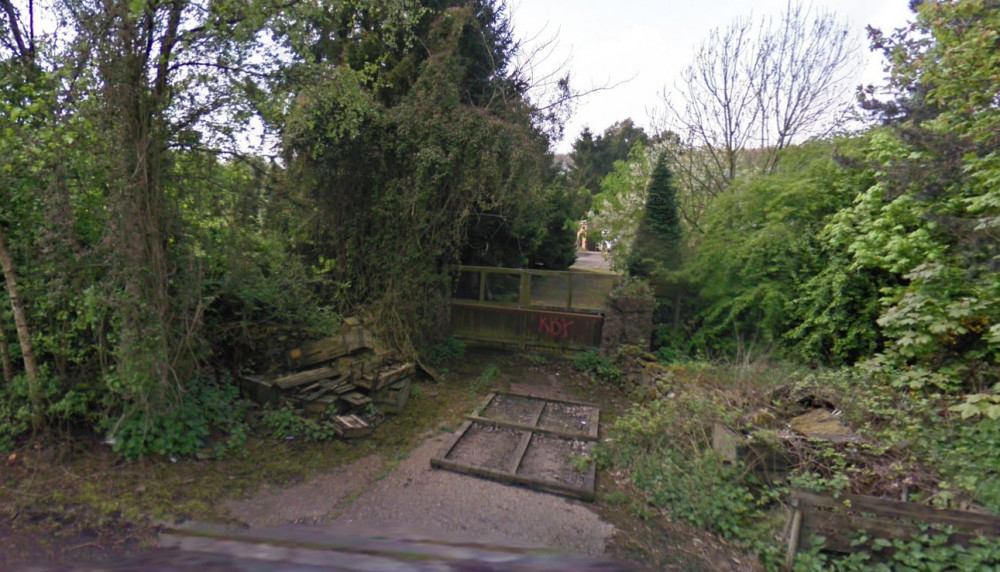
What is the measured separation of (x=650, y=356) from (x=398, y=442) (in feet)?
16.4

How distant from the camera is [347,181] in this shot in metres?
9.01

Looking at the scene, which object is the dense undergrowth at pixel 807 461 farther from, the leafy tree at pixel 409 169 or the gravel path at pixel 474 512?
the leafy tree at pixel 409 169

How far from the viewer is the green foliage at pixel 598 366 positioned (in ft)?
30.4

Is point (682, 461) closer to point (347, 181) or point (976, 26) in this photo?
point (976, 26)

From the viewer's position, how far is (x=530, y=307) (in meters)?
10.5

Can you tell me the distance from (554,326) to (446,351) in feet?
7.30

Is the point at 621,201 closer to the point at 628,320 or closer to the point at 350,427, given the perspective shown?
the point at 628,320

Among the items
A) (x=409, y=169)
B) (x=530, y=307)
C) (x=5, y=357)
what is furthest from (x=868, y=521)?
(x=5, y=357)

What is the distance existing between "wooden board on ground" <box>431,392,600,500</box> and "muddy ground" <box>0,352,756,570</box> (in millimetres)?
168

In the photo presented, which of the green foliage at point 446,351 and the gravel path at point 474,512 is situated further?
the green foliage at point 446,351

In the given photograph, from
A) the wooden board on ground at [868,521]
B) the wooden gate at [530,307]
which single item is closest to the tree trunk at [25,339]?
the wooden board on ground at [868,521]

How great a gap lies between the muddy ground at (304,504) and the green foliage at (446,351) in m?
3.69

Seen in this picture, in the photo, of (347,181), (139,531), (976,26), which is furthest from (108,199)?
(976,26)

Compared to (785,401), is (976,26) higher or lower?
higher
